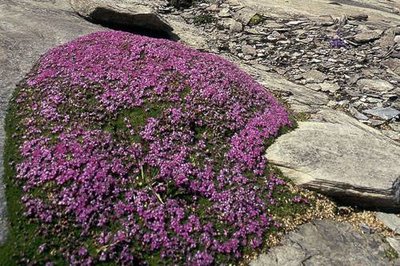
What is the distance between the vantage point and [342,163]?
40.2 ft

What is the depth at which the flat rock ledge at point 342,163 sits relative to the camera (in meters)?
11.6

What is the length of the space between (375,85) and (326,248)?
11387 millimetres

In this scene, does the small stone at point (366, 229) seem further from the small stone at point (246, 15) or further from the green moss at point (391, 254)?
the small stone at point (246, 15)

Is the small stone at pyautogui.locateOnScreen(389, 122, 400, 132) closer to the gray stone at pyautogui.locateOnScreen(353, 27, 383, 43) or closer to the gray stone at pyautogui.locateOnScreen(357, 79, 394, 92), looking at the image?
the gray stone at pyautogui.locateOnScreen(357, 79, 394, 92)

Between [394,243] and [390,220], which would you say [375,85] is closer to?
[390,220]

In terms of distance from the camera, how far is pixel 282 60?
2191 centimetres

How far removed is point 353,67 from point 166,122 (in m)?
12.4

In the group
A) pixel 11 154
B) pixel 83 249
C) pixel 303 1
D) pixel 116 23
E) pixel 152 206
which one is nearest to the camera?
pixel 83 249

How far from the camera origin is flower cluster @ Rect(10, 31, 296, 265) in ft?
31.7

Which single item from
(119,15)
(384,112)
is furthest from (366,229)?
(119,15)

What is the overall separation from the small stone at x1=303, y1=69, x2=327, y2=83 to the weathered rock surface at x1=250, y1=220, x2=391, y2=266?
10.2 meters

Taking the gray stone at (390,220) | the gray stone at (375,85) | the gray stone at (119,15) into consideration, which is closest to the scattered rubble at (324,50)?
the gray stone at (375,85)

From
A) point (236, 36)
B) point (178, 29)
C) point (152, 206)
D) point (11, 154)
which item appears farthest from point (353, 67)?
point (11, 154)

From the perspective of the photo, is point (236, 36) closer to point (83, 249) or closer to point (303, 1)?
point (303, 1)
